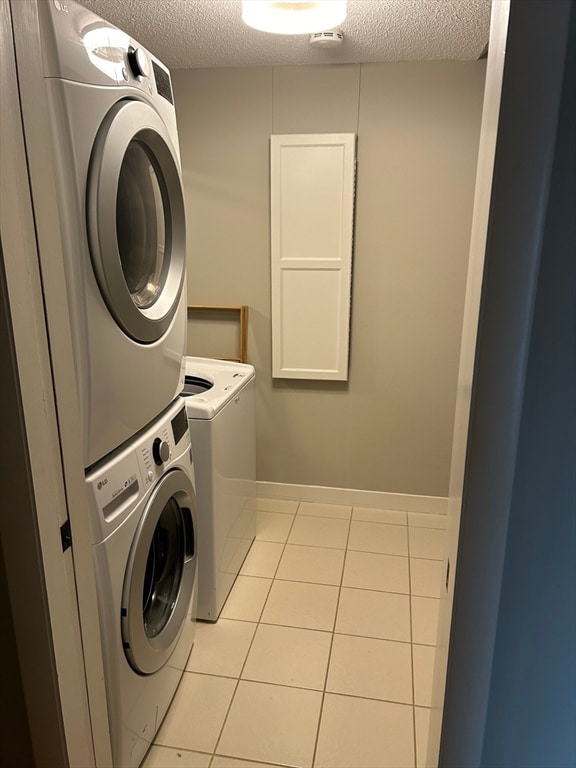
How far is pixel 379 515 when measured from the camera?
3.01 m

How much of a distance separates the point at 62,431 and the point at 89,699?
0.59 meters

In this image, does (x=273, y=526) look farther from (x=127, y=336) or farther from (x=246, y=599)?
(x=127, y=336)

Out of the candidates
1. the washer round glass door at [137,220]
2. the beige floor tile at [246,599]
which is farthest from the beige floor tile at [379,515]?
the washer round glass door at [137,220]

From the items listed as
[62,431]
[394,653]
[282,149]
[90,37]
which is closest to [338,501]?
[394,653]

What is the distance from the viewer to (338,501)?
3.10 m

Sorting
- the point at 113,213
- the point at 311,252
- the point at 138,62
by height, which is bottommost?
the point at 311,252

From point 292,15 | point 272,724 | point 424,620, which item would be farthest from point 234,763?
point 292,15

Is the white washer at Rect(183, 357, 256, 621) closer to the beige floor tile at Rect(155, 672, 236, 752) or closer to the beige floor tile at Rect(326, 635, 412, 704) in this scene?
the beige floor tile at Rect(155, 672, 236, 752)

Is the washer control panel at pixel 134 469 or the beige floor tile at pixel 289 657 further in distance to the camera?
the beige floor tile at pixel 289 657

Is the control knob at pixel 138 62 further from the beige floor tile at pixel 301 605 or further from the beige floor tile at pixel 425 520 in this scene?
the beige floor tile at pixel 425 520

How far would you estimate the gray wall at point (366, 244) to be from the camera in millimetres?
2559

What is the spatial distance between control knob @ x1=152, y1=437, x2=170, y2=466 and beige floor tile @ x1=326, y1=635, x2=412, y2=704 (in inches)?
39.7

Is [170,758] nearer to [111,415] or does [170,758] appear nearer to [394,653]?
[394,653]

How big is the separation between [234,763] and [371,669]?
0.58 metres
